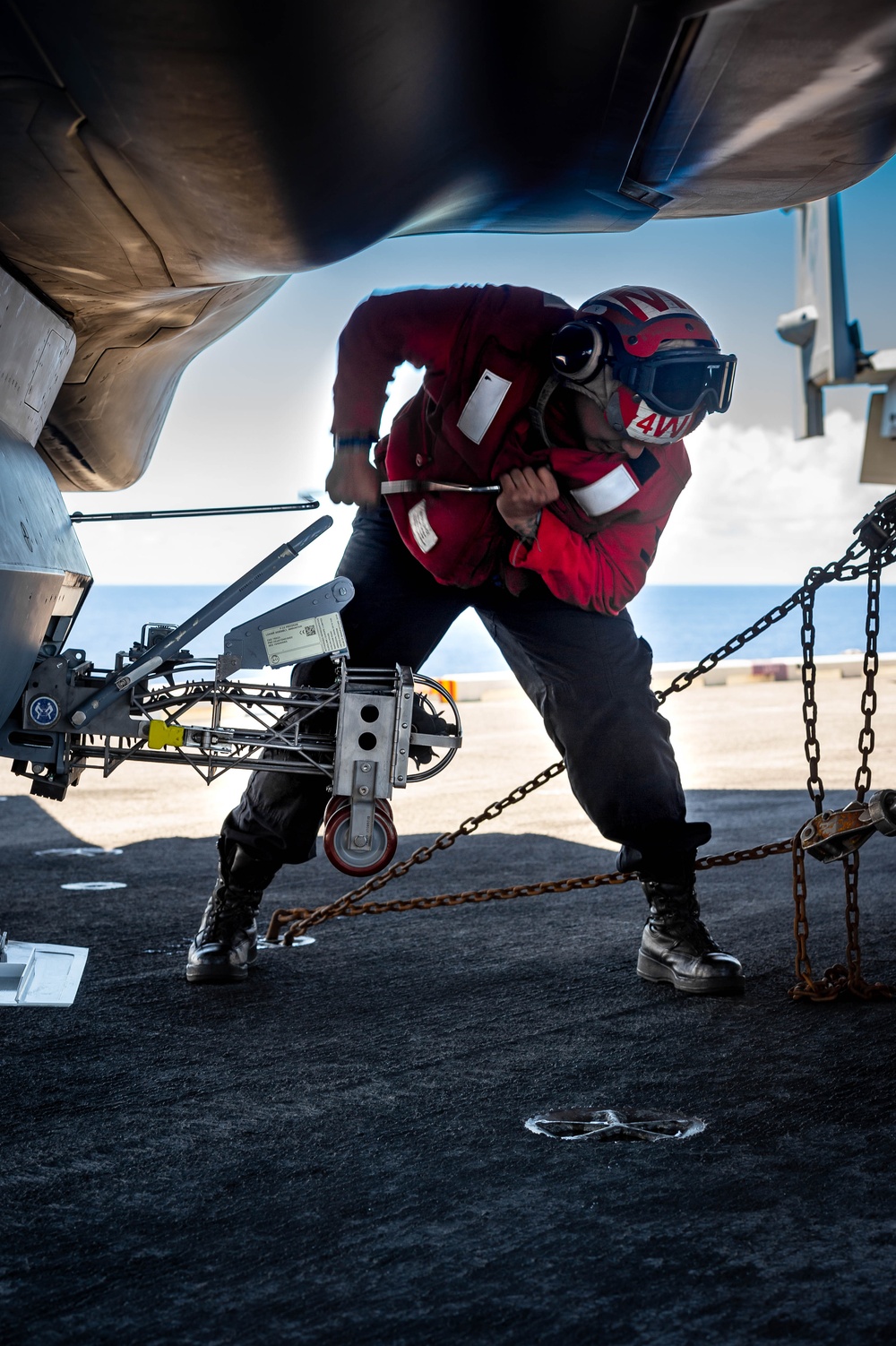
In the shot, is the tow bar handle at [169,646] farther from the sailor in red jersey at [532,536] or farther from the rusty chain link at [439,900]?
the rusty chain link at [439,900]

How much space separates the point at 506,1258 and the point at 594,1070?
0.73 metres

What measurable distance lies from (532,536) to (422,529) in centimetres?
29

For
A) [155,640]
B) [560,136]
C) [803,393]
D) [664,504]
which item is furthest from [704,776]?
[560,136]

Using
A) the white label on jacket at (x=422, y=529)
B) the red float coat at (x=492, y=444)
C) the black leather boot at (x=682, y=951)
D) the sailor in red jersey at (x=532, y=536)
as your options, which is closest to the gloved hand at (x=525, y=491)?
the sailor in red jersey at (x=532, y=536)

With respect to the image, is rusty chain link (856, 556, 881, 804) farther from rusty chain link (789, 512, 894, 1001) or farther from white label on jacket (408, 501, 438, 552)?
white label on jacket (408, 501, 438, 552)

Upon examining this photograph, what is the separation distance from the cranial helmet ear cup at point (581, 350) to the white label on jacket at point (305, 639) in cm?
69

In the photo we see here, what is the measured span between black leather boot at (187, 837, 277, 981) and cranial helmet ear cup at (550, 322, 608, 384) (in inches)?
51.4

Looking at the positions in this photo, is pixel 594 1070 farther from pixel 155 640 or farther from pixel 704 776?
pixel 704 776

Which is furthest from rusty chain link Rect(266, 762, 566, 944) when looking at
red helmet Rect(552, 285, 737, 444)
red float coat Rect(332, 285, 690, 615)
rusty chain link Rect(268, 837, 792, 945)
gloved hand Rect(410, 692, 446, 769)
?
red helmet Rect(552, 285, 737, 444)

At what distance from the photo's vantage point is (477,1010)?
256cm

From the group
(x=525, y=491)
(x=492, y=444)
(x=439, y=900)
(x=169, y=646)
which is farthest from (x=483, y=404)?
(x=439, y=900)

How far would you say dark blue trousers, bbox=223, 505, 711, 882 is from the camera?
9.19ft

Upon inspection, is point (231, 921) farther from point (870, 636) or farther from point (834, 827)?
point (870, 636)

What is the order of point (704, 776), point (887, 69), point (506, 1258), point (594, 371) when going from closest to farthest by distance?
point (506, 1258)
point (887, 69)
point (594, 371)
point (704, 776)
